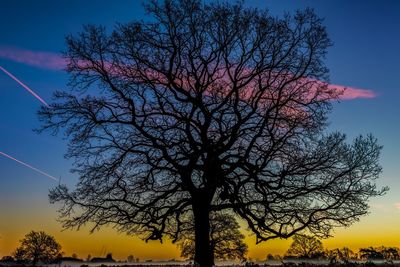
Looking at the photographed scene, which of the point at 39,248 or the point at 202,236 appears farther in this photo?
the point at 39,248

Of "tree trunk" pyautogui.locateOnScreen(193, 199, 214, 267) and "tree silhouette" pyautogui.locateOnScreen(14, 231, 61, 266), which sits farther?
"tree silhouette" pyautogui.locateOnScreen(14, 231, 61, 266)

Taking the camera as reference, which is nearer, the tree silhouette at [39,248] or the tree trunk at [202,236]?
the tree trunk at [202,236]

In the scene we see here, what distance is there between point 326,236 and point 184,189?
6576 mm

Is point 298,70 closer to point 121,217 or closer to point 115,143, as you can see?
point 115,143

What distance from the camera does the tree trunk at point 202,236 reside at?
17.8 m

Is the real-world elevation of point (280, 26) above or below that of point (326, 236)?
above

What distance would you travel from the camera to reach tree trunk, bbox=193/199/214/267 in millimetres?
17766

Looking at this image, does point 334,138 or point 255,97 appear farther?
point 255,97

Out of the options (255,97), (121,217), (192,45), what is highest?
(192,45)

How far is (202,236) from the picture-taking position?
1808 centimetres

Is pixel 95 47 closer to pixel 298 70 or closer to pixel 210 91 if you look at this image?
pixel 210 91

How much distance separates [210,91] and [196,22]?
10.2 feet

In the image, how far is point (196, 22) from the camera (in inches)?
722

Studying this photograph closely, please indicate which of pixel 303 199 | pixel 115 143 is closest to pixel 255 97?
pixel 303 199
